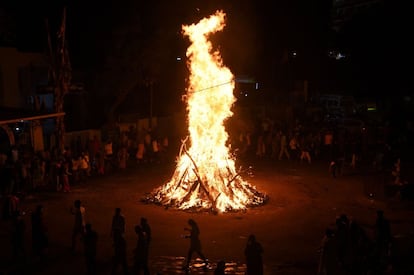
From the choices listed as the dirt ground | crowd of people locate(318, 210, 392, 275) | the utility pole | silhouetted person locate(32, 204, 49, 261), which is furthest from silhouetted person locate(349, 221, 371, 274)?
the utility pole

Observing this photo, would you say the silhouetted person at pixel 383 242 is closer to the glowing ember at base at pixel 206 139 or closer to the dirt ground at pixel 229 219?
the dirt ground at pixel 229 219

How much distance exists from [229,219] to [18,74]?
17715 mm

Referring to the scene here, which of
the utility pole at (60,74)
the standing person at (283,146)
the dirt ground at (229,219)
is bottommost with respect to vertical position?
the dirt ground at (229,219)

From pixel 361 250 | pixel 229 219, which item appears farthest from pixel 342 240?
pixel 229 219

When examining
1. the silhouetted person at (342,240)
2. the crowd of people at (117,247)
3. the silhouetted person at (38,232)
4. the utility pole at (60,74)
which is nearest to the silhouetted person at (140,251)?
the crowd of people at (117,247)

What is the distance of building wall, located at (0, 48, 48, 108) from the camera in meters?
29.1

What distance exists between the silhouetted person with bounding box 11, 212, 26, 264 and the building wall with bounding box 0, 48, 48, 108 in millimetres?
17355

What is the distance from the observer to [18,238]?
13164 millimetres

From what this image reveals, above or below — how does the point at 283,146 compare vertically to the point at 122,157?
above

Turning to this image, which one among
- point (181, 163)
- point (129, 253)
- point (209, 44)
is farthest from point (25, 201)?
point (209, 44)

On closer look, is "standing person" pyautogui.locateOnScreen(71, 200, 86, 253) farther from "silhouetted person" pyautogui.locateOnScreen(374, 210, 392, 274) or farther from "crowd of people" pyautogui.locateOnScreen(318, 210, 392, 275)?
"silhouetted person" pyautogui.locateOnScreen(374, 210, 392, 274)

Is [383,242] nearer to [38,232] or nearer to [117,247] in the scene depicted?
[117,247]

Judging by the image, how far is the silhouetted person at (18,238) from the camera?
43.1ft

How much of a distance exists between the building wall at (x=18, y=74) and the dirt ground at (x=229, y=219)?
28.6ft
